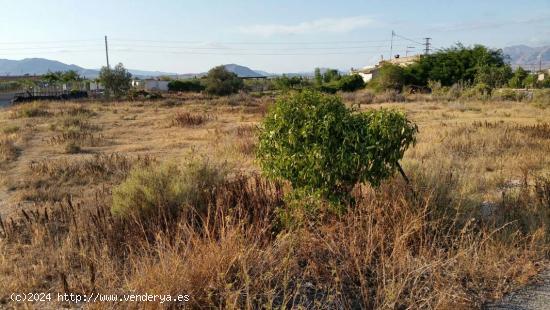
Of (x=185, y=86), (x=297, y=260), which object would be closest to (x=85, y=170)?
(x=297, y=260)

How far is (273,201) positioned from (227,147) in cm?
745

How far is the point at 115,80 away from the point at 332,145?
155ft

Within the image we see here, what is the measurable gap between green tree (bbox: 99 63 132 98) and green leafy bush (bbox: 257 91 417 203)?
151 ft

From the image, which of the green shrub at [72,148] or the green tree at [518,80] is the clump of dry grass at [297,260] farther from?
the green tree at [518,80]

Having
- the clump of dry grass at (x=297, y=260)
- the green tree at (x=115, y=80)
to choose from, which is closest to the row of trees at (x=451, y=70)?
the green tree at (x=115, y=80)

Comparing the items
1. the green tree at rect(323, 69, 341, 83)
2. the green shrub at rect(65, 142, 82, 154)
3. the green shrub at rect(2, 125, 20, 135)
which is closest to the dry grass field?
the green shrub at rect(65, 142, 82, 154)

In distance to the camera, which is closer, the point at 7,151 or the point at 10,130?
the point at 7,151

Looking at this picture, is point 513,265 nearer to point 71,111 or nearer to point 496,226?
point 496,226

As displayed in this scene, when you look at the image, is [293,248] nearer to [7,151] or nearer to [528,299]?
[528,299]

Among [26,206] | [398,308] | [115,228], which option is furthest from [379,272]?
[26,206]

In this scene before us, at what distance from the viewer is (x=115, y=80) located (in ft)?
157

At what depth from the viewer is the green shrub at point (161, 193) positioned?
543 centimetres

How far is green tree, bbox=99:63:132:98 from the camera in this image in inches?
1876

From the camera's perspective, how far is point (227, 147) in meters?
12.8
